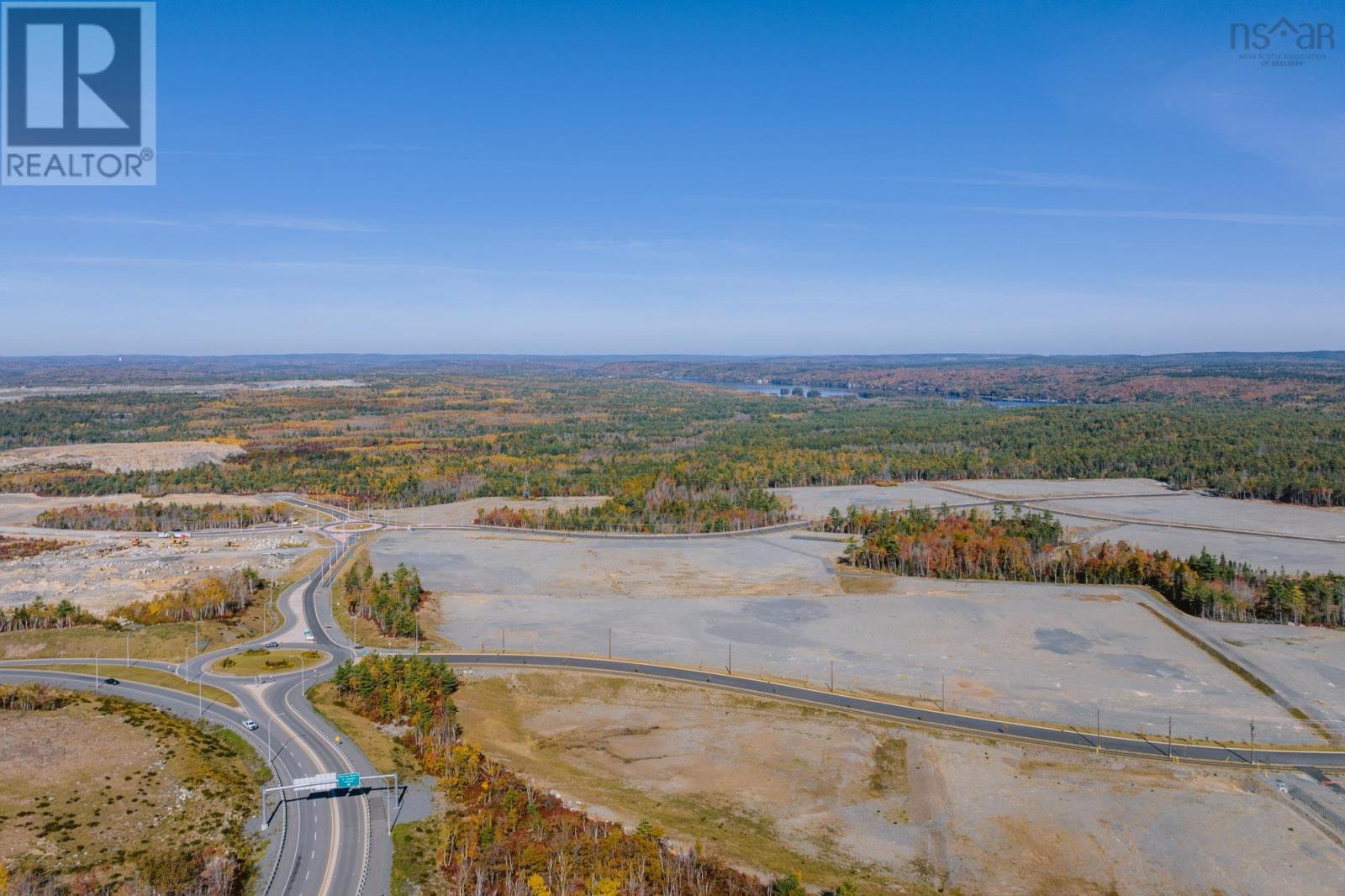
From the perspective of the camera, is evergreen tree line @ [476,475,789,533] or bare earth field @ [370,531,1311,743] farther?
evergreen tree line @ [476,475,789,533]

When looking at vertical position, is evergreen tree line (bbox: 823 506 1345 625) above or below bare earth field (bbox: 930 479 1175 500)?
below

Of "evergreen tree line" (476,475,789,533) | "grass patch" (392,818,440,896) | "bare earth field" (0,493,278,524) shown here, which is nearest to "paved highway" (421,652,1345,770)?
"grass patch" (392,818,440,896)

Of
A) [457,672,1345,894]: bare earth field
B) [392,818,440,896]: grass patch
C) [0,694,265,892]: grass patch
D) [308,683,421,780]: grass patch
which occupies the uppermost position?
[0,694,265,892]: grass patch

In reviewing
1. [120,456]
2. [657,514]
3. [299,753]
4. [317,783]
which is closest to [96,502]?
[120,456]

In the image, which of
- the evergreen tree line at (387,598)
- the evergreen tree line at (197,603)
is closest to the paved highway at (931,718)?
the evergreen tree line at (387,598)

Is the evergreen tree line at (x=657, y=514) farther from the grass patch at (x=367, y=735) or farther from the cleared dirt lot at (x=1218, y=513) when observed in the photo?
the grass patch at (x=367, y=735)

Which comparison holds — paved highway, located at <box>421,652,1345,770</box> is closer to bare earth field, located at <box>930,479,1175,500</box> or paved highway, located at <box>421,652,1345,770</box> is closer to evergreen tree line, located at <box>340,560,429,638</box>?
evergreen tree line, located at <box>340,560,429,638</box>
